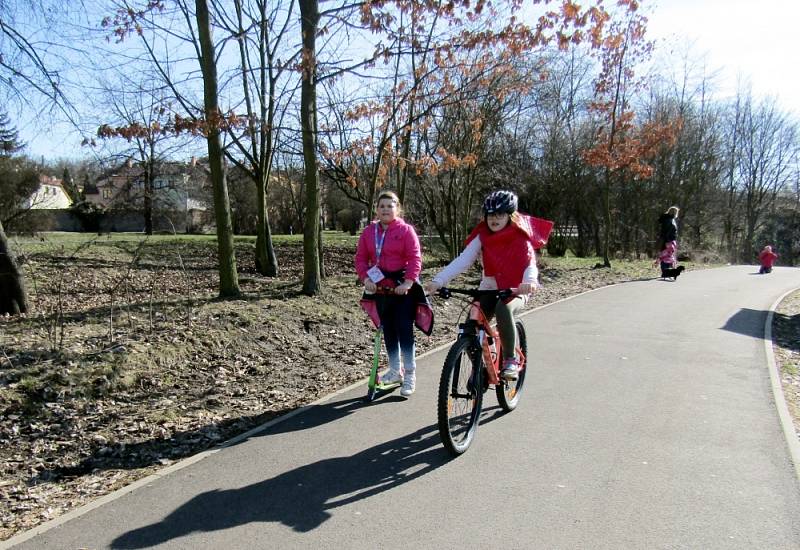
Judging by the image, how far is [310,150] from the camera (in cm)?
1073

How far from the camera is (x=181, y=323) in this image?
8016mm

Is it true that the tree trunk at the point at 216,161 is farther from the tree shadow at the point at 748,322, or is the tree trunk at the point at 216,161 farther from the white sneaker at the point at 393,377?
the tree shadow at the point at 748,322

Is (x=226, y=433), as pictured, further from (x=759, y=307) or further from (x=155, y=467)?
(x=759, y=307)

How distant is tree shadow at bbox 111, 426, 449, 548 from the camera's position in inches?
139

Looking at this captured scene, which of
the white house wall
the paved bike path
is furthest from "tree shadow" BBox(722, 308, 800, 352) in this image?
the white house wall

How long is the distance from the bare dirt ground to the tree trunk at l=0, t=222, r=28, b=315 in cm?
24

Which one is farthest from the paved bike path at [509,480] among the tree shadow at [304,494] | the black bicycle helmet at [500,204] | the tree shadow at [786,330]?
the tree shadow at [786,330]

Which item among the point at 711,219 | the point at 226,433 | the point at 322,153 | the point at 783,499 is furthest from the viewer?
the point at 711,219

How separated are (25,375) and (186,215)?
50.6 metres

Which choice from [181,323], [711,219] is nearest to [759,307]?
[181,323]

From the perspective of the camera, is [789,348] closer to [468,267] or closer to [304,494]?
[468,267]

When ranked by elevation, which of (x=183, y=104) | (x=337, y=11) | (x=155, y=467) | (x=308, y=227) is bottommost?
(x=155, y=467)

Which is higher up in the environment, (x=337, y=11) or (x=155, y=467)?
(x=337, y=11)

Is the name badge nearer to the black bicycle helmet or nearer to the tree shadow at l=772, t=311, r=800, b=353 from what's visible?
the black bicycle helmet
